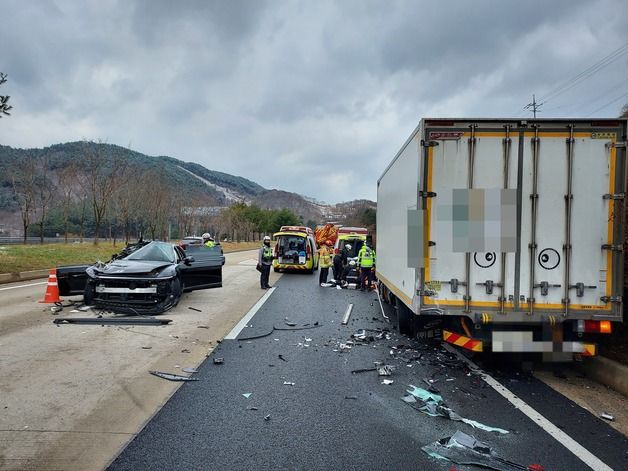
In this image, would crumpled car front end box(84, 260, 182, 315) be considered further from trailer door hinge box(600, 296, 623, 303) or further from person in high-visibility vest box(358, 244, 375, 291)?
trailer door hinge box(600, 296, 623, 303)

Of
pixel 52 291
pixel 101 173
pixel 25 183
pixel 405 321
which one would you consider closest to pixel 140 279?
pixel 52 291

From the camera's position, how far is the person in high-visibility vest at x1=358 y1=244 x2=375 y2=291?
49.8ft

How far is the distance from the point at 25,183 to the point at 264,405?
3522cm

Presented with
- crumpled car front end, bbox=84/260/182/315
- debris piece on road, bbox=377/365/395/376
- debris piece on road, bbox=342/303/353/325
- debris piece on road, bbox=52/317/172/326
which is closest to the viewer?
debris piece on road, bbox=377/365/395/376

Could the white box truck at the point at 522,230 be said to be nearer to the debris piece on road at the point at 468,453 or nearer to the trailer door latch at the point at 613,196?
the trailer door latch at the point at 613,196

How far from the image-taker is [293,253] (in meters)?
21.7

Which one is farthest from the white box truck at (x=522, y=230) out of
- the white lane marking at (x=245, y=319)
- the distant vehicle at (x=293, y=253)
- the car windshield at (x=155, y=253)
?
the distant vehicle at (x=293, y=253)

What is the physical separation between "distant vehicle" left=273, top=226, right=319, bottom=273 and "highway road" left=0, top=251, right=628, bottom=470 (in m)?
13.2

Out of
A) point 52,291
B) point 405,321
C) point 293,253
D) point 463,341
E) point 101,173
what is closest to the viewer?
point 463,341

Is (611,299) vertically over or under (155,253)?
under

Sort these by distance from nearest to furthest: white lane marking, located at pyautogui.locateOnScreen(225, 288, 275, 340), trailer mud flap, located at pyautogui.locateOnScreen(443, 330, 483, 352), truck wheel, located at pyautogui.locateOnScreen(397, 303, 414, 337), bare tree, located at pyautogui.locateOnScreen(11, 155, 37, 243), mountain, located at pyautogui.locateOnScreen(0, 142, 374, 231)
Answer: trailer mud flap, located at pyautogui.locateOnScreen(443, 330, 483, 352) → truck wheel, located at pyautogui.locateOnScreen(397, 303, 414, 337) → white lane marking, located at pyautogui.locateOnScreen(225, 288, 275, 340) → bare tree, located at pyautogui.locateOnScreen(11, 155, 37, 243) → mountain, located at pyautogui.locateOnScreen(0, 142, 374, 231)

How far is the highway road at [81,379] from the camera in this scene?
141 inches

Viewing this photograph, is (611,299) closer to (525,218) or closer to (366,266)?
(525,218)

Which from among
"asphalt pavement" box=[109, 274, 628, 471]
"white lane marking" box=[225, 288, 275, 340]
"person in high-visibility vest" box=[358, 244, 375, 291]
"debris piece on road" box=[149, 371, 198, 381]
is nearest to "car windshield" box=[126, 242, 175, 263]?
"white lane marking" box=[225, 288, 275, 340]
